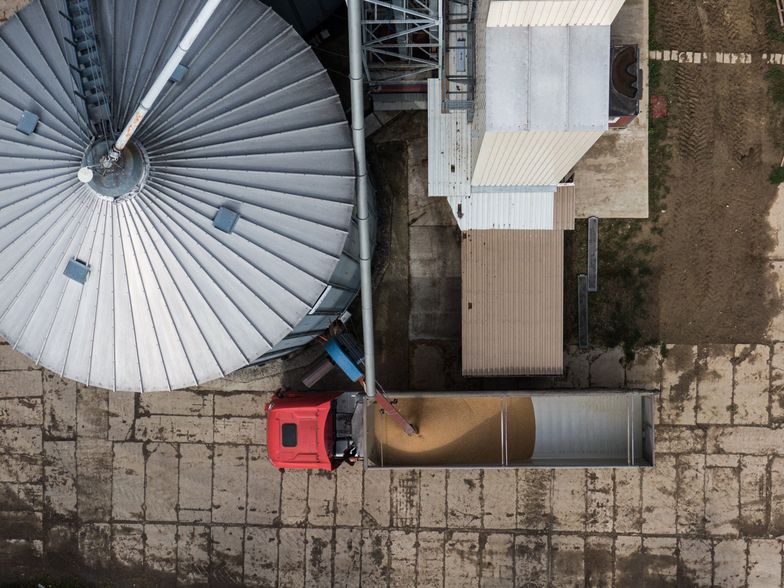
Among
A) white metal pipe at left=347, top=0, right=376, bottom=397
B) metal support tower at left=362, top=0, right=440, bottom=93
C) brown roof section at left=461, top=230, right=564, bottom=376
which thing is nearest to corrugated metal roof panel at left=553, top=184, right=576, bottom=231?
brown roof section at left=461, top=230, right=564, bottom=376

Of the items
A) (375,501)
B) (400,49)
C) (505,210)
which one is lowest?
(375,501)

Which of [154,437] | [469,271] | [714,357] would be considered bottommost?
[154,437]

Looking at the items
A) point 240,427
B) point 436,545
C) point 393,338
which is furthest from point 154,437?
point 436,545

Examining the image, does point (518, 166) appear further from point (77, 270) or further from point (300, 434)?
point (77, 270)

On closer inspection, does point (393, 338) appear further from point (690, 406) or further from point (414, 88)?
point (690, 406)

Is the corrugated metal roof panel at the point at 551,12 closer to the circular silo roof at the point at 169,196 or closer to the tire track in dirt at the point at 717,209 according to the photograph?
the circular silo roof at the point at 169,196

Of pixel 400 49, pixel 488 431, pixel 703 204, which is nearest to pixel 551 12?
pixel 400 49
